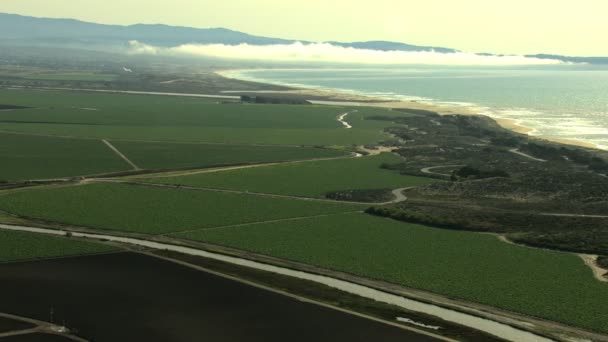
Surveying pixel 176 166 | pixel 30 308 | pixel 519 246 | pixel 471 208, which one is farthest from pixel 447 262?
pixel 176 166

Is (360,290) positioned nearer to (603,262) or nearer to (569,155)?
(603,262)

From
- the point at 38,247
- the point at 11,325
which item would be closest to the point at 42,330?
the point at 11,325

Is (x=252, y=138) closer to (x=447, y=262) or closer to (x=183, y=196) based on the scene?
(x=183, y=196)

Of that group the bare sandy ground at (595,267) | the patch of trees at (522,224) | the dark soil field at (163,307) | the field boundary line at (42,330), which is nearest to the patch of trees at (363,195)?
the patch of trees at (522,224)

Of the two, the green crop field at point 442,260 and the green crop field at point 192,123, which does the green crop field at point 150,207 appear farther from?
the green crop field at point 192,123

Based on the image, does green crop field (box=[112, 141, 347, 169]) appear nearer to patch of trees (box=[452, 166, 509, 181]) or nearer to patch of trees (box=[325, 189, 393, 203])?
patch of trees (box=[325, 189, 393, 203])

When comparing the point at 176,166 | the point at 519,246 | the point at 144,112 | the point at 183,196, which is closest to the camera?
the point at 519,246
